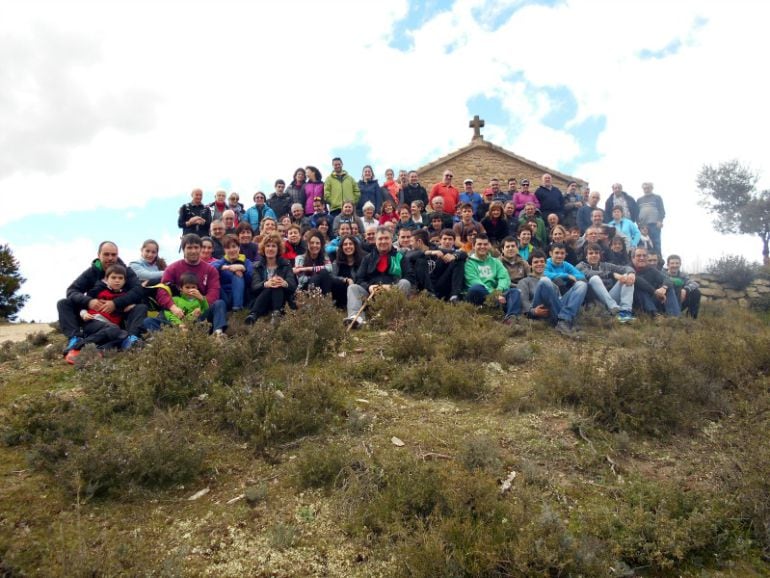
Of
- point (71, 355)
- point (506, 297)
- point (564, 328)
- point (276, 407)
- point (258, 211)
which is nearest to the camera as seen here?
point (276, 407)

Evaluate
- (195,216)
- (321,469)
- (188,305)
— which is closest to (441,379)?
(321,469)

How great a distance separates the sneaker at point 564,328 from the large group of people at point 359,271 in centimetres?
2

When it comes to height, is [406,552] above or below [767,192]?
below

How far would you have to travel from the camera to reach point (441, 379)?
17.6 feet

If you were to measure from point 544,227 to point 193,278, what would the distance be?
6.76 meters

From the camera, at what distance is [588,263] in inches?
342

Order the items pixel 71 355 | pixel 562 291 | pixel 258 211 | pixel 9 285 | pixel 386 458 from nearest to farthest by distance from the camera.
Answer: pixel 386 458 < pixel 71 355 < pixel 562 291 < pixel 258 211 < pixel 9 285

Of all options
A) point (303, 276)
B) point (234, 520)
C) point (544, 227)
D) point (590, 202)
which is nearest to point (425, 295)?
point (303, 276)

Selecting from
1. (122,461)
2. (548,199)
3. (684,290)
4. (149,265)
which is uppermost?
(548,199)

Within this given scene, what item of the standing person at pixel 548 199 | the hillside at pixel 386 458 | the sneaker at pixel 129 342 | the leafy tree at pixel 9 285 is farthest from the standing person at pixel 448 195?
the leafy tree at pixel 9 285

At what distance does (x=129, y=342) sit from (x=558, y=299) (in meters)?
5.78

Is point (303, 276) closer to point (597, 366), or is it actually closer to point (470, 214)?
point (470, 214)

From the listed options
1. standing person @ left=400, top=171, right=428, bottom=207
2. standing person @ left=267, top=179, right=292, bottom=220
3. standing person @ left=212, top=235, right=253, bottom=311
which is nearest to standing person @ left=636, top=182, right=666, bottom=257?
standing person @ left=400, top=171, right=428, bottom=207

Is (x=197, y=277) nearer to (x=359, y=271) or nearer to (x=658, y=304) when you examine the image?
(x=359, y=271)
